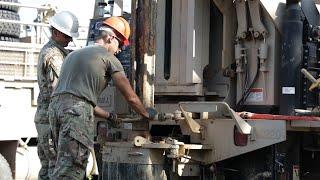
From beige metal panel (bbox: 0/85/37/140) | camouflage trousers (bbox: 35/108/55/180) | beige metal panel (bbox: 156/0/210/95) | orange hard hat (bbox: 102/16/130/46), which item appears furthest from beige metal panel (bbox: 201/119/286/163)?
beige metal panel (bbox: 0/85/37/140)

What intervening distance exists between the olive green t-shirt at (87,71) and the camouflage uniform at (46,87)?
865mm

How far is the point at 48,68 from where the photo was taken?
5852mm

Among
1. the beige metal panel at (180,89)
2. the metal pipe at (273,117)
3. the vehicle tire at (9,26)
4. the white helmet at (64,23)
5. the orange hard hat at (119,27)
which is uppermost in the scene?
the vehicle tire at (9,26)

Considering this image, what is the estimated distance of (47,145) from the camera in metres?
5.78

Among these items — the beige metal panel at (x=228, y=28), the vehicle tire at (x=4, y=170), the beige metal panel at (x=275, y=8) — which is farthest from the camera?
the vehicle tire at (x=4, y=170)

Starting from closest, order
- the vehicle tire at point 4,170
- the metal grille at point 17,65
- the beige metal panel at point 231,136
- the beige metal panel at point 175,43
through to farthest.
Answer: the beige metal panel at point 231,136, the beige metal panel at point 175,43, the vehicle tire at point 4,170, the metal grille at point 17,65

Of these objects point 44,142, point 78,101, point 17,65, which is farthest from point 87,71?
point 17,65

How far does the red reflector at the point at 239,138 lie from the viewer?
17.9 ft

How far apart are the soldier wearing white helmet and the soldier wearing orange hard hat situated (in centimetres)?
81

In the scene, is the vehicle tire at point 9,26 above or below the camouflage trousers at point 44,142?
above

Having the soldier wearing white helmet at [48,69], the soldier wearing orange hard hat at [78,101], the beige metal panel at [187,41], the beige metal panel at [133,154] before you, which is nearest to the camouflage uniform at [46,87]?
the soldier wearing white helmet at [48,69]

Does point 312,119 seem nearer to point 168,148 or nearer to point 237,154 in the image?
point 237,154

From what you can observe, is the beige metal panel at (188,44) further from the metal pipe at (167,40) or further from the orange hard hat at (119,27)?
the orange hard hat at (119,27)

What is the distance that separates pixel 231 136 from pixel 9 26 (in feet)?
13.7
